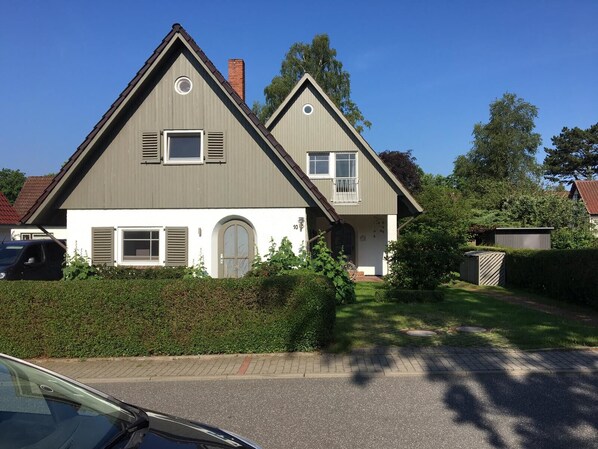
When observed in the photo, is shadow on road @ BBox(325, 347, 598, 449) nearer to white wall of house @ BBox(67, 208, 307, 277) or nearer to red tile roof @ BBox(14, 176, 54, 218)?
white wall of house @ BBox(67, 208, 307, 277)

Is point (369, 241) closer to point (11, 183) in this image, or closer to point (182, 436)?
point (182, 436)

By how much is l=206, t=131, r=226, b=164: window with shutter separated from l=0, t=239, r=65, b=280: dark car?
6.09 m

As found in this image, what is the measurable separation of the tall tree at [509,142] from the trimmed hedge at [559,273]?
118 feet

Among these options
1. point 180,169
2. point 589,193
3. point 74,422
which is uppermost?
point 589,193

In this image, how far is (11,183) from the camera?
78.2m

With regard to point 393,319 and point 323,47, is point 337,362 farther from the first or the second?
point 323,47

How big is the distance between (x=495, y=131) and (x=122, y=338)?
172 feet

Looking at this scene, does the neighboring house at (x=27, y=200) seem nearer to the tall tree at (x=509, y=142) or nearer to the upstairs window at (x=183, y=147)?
the upstairs window at (x=183, y=147)

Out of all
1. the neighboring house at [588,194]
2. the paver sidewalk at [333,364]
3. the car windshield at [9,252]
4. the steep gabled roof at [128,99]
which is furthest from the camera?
the neighboring house at [588,194]

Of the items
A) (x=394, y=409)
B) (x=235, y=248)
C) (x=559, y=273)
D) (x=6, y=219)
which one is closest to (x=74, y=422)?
(x=394, y=409)

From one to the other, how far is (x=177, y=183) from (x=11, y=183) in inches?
3058

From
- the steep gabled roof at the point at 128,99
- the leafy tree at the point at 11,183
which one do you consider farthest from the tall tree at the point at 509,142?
the leafy tree at the point at 11,183

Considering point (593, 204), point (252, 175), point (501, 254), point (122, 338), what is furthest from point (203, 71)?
point (593, 204)

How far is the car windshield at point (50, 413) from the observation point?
2506 mm
